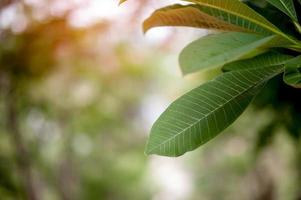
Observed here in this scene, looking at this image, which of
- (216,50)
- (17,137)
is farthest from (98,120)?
(216,50)

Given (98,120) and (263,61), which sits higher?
(263,61)

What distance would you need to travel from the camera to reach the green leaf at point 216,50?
3.92 feet

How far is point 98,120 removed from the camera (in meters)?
5.77

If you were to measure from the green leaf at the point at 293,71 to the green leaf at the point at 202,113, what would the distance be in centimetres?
2

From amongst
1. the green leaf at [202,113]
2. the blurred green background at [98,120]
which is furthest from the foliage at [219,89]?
the blurred green background at [98,120]

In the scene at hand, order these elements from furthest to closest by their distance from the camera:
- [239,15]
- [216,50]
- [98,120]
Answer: [98,120], [216,50], [239,15]

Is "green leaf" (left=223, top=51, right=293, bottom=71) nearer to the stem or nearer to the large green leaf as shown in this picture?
the large green leaf

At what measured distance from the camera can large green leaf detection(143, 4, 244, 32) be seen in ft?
3.38

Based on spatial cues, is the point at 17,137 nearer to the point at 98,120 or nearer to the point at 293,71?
the point at 98,120

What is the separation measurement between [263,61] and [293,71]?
0.49 ft

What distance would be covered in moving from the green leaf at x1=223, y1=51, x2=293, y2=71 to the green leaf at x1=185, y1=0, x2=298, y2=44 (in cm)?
8

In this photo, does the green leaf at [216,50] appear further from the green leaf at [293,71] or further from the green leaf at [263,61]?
the green leaf at [293,71]

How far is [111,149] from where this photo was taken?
756cm

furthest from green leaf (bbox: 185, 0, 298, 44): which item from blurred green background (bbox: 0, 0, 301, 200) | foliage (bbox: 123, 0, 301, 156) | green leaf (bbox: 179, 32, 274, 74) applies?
blurred green background (bbox: 0, 0, 301, 200)
